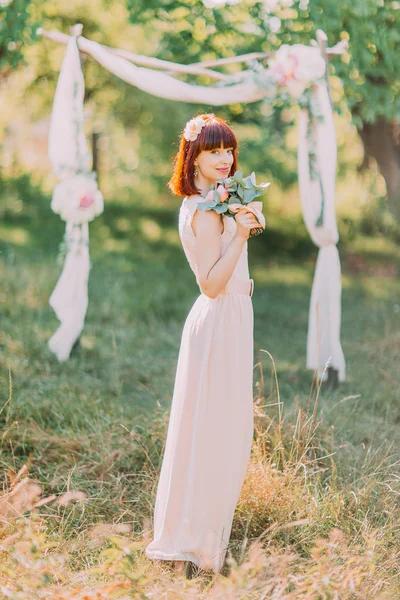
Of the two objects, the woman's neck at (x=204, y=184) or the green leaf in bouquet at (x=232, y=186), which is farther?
the woman's neck at (x=204, y=184)

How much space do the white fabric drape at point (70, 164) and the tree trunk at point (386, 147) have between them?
4.68 m

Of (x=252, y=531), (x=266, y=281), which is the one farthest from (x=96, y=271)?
(x=252, y=531)

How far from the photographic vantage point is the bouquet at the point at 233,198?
2537mm

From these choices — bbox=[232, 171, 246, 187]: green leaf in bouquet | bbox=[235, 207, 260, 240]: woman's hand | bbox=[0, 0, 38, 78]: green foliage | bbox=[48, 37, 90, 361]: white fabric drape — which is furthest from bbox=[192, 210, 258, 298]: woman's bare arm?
bbox=[0, 0, 38, 78]: green foliage

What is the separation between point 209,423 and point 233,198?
0.83 metres

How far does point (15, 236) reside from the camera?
10062mm

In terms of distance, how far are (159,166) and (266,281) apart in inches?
127

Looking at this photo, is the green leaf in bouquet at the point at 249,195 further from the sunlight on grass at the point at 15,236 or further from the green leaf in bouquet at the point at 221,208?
the sunlight on grass at the point at 15,236

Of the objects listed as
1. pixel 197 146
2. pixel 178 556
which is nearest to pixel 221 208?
pixel 197 146

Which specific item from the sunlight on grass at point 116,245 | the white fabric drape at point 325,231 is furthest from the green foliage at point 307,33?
the sunlight on grass at point 116,245

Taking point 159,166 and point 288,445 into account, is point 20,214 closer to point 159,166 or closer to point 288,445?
point 159,166

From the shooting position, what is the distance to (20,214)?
36.5ft

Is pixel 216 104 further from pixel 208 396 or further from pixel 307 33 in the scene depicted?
pixel 208 396

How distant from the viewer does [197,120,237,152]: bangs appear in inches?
104
